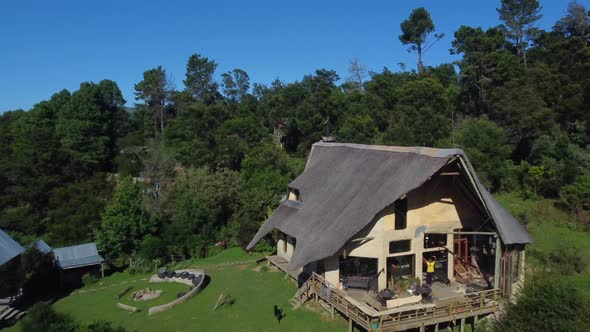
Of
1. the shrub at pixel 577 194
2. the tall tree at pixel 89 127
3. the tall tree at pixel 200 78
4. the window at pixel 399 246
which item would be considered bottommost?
the window at pixel 399 246

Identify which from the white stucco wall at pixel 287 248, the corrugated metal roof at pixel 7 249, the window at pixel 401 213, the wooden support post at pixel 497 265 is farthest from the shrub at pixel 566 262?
the corrugated metal roof at pixel 7 249

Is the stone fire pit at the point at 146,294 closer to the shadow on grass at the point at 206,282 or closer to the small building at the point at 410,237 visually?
the shadow on grass at the point at 206,282

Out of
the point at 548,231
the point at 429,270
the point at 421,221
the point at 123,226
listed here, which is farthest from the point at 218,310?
the point at 548,231

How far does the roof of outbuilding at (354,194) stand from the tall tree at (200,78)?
163 feet

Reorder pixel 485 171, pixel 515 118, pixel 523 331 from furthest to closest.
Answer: pixel 515 118 → pixel 485 171 → pixel 523 331

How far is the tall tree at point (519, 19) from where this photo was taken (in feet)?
211

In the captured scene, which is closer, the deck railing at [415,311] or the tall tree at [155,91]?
the deck railing at [415,311]

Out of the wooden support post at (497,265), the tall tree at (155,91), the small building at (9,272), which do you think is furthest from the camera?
the tall tree at (155,91)

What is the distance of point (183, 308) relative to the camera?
2241cm

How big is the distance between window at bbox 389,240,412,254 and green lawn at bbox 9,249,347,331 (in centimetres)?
387

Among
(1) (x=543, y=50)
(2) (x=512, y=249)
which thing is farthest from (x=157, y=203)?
(1) (x=543, y=50)

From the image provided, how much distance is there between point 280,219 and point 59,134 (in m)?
50.2

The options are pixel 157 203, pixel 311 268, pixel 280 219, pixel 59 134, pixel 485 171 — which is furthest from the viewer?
pixel 59 134

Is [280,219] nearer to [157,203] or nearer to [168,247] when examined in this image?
[168,247]
